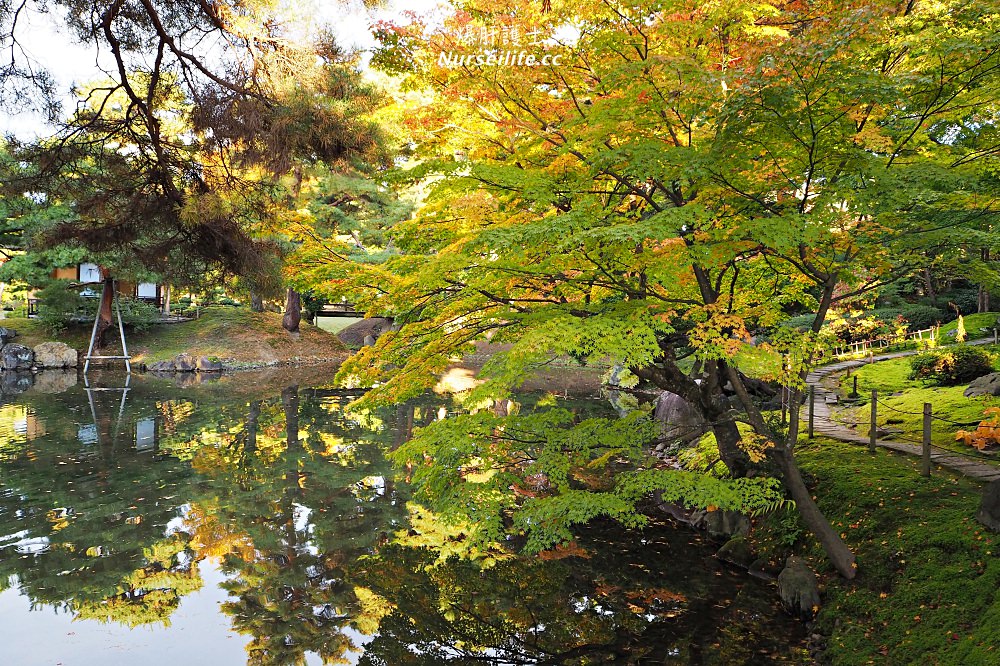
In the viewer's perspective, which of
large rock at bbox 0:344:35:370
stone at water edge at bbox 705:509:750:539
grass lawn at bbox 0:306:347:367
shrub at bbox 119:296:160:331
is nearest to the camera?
stone at water edge at bbox 705:509:750:539

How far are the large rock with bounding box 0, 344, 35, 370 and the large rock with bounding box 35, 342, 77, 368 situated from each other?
0.29m

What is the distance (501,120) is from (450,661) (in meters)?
5.58

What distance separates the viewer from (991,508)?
642cm

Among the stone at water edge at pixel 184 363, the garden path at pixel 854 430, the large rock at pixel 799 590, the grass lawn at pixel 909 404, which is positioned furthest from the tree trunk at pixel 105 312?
the large rock at pixel 799 590

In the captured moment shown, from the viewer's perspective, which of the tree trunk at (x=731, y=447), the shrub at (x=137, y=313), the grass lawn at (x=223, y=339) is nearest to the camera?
the tree trunk at (x=731, y=447)

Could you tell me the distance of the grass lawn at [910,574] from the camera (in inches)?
213

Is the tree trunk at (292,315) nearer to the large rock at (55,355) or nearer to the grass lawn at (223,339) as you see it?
the grass lawn at (223,339)

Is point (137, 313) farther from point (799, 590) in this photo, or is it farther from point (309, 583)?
point (799, 590)

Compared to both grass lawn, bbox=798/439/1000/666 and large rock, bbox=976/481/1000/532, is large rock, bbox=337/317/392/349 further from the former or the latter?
large rock, bbox=976/481/1000/532

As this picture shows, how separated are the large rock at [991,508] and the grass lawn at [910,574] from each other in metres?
0.11

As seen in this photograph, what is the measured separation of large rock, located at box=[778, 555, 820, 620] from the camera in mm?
6758

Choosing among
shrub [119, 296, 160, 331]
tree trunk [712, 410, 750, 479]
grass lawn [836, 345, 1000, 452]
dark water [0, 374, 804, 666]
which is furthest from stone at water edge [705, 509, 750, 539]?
shrub [119, 296, 160, 331]

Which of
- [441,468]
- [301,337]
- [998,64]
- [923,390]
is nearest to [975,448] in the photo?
[923,390]

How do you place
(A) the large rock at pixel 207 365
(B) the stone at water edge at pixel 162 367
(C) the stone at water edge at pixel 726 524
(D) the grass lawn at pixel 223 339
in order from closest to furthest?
1. (C) the stone at water edge at pixel 726 524
2. (B) the stone at water edge at pixel 162 367
3. (A) the large rock at pixel 207 365
4. (D) the grass lawn at pixel 223 339
